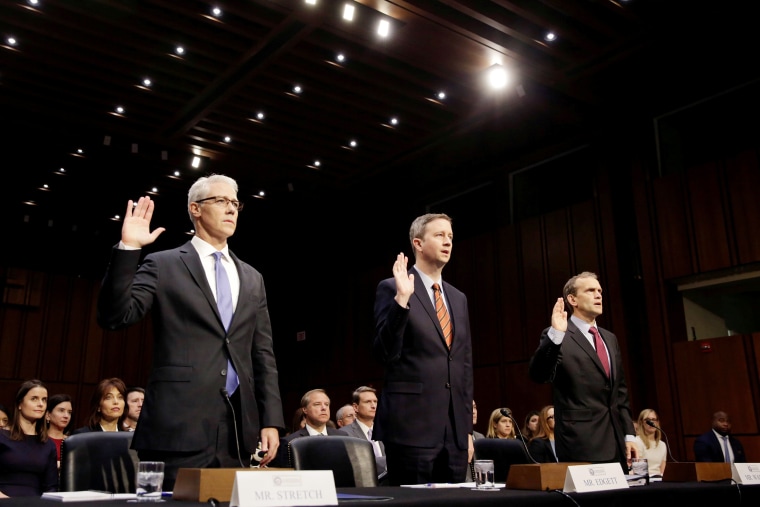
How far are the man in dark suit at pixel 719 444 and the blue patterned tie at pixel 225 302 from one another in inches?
223

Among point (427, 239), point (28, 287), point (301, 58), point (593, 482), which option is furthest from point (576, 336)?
point (28, 287)

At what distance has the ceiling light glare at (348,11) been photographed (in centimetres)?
601

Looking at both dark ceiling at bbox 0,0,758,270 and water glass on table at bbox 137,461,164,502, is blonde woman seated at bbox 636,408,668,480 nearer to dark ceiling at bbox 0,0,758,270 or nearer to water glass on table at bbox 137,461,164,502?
dark ceiling at bbox 0,0,758,270

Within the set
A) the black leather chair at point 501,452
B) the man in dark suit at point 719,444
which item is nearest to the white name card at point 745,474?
the black leather chair at point 501,452

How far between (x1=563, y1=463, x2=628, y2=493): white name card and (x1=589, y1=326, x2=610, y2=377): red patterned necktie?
1270 millimetres

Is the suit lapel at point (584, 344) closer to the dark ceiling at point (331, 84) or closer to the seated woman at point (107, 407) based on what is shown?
the seated woman at point (107, 407)

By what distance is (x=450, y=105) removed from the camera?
7.69 metres

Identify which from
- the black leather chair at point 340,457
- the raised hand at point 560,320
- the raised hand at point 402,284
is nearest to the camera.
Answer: the black leather chair at point 340,457

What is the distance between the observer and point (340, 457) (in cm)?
219

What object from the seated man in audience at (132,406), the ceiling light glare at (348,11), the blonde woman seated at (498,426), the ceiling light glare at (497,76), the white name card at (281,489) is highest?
the ceiling light glare at (348,11)

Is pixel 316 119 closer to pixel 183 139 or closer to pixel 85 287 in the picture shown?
pixel 183 139

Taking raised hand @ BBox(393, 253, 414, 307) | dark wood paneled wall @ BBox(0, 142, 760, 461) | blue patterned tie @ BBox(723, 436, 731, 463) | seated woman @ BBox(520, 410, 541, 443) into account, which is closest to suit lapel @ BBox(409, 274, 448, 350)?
raised hand @ BBox(393, 253, 414, 307)

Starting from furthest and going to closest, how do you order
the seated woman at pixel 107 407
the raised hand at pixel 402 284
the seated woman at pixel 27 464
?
the seated woman at pixel 107 407, the seated woman at pixel 27 464, the raised hand at pixel 402 284

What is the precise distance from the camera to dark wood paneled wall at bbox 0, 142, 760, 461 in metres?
6.92
